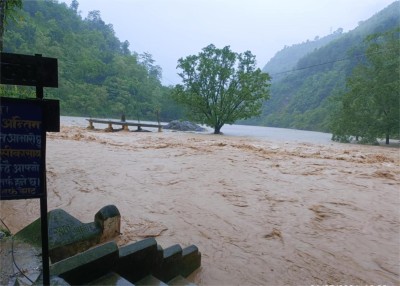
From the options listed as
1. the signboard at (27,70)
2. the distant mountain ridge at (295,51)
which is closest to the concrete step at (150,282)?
the signboard at (27,70)

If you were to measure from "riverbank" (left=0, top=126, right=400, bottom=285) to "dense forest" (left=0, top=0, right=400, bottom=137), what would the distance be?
34.9 meters

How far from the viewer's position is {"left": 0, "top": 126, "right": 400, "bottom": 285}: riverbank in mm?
3432

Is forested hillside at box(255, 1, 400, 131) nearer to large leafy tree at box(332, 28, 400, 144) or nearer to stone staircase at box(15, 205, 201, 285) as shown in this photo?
large leafy tree at box(332, 28, 400, 144)

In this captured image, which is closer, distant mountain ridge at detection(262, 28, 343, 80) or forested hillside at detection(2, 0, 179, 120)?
forested hillside at detection(2, 0, 179, 120)

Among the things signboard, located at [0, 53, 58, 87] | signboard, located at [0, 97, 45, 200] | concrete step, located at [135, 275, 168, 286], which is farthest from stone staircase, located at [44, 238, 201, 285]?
signboard, located at [0, 53, 58, 87]

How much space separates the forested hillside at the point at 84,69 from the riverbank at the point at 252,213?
3542cm

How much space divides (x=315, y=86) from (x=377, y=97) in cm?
5719

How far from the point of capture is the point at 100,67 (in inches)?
2400

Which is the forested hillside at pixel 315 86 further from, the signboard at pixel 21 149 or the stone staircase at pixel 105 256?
the signboard at pixel 21 149

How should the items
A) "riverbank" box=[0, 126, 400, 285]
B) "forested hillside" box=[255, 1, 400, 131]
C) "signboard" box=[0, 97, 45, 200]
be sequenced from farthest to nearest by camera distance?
1. "forested hillside" box=[255, 1, 400, 131]
2. "riverbank" box=[0, 126, 400, 285]
3. "signboard" box=[0, 97, 45, 200]

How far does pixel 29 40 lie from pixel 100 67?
1293 centimetres

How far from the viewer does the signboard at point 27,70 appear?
1982mm

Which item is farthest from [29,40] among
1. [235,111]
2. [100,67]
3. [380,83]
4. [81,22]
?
[380,83]

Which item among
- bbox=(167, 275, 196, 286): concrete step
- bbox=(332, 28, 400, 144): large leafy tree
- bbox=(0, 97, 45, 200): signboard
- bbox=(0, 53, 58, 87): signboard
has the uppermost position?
bbox=(332, 28, 400, 144): large leafy tree
